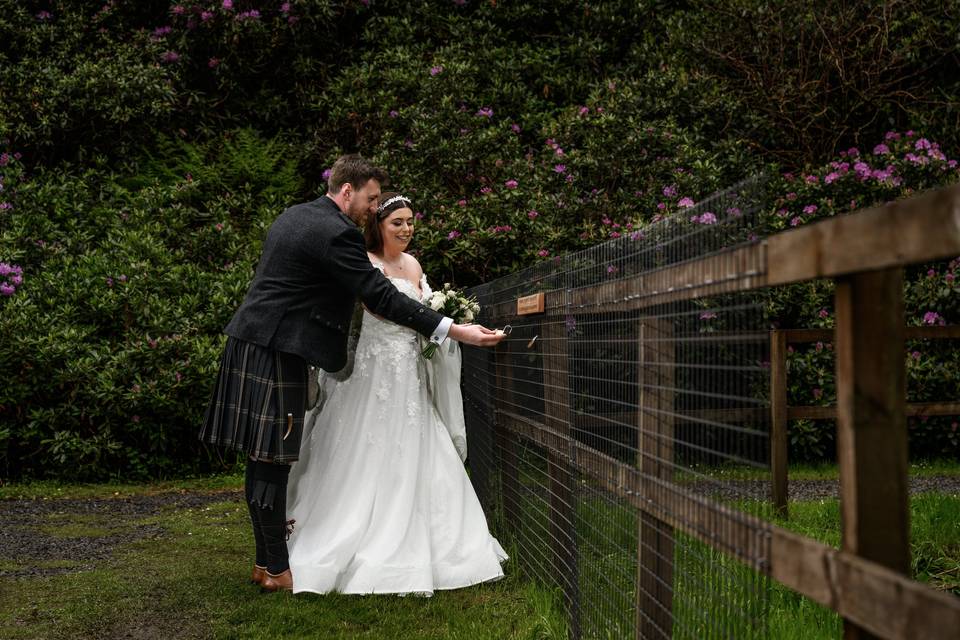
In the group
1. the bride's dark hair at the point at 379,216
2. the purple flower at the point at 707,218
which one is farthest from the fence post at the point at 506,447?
the purple flower at the point at 707,218

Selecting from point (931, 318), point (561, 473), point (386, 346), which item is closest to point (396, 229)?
point (386, 346)

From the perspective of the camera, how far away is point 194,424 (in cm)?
874

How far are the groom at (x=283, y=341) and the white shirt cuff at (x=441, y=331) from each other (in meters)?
0.16

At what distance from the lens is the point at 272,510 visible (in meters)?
4.86

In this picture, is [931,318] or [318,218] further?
[931,318]

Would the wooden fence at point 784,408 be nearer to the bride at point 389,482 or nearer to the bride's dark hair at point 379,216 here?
the bride at point 389,482

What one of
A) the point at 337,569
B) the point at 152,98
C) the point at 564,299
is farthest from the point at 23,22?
the point at 564,299

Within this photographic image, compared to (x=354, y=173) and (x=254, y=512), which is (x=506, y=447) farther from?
(x=354, y=173)

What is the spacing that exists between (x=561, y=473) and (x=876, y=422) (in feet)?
8.02

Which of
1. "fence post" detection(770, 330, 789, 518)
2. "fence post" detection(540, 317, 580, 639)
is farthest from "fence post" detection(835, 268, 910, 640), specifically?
"fence post" detection(770, 330, 789, 518)

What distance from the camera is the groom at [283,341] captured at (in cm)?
480

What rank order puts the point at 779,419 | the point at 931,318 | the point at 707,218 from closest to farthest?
1. the point at 707,218
2. the point at 779,419
3. the point at 931,318

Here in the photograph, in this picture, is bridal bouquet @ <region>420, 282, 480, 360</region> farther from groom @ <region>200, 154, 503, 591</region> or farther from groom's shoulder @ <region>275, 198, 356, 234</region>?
groom's shoulder @ <region>275, 198, 356, 234</region>

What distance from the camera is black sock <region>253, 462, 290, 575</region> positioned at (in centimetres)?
486
